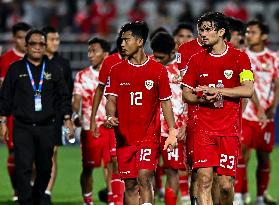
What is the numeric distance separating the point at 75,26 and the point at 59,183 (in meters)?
10.2

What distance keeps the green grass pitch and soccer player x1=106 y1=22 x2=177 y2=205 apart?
3999 millimetres

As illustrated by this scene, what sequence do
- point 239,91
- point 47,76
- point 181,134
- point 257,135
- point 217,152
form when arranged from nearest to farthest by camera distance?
point 239,91, point 217,152, point 181,134, point 47,76, point 257,135

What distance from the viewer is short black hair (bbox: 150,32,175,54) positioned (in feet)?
49.3

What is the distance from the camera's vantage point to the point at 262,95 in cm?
1739

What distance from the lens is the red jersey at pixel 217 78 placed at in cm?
1292

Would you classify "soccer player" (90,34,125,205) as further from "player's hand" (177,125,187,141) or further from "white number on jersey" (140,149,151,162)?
"white number on jersey" (140,149,151,162)

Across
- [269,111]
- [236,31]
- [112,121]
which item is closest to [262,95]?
[269,111]

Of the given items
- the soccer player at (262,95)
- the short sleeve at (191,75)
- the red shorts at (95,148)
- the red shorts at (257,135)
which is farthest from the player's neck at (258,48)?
the short sleeve at (191,75)

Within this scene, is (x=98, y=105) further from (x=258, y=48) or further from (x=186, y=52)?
(x=258, y=48)

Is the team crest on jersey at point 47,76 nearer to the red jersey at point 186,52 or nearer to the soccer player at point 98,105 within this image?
the soccer player at point 98,105

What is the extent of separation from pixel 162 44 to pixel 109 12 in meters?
14.5

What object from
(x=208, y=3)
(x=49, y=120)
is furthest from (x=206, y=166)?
(x=208, y=3)

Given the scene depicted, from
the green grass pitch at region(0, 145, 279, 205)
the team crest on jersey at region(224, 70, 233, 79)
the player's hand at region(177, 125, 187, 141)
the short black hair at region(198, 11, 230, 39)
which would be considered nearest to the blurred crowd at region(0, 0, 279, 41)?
the green grass pitch at region(0, 145, 279, 205)

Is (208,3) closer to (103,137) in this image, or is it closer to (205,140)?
(103,137)
